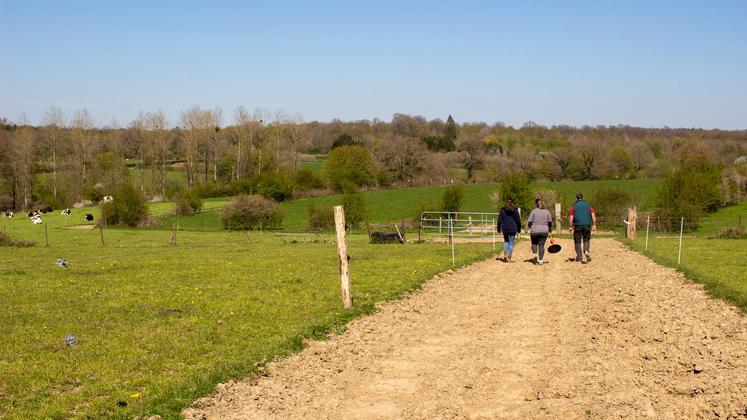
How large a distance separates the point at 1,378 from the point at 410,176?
10070cm

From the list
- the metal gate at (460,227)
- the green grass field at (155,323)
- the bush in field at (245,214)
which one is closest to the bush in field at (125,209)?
the bush in field at (245,214)

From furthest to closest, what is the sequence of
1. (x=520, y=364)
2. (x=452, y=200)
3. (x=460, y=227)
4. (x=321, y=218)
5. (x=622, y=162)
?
(x=622, y=162), (x=452, y=200), (x=321, y=218), (x=460, y=227), (x=520, y=364)

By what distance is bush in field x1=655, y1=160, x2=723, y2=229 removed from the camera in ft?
165

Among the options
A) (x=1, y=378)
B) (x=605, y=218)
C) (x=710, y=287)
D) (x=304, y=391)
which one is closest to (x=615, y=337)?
(x=304, y=391)

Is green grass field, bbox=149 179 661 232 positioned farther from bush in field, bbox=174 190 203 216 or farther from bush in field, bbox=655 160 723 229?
bush in field, bbox=655 160 723 229

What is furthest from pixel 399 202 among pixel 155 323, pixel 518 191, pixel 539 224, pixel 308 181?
pixel 155 323

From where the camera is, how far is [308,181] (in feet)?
324

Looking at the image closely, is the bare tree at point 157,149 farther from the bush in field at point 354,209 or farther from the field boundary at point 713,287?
the field boundary at point 713,287

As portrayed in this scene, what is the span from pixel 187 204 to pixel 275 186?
13.6 meters

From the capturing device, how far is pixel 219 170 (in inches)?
4395

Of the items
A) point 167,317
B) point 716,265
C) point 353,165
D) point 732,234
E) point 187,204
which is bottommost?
point 732,234

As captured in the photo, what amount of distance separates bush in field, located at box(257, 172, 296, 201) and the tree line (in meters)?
0.16

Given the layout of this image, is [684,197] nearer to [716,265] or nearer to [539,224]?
[716,265]

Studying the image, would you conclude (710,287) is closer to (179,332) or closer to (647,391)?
(647,391)
